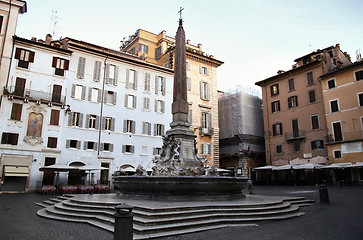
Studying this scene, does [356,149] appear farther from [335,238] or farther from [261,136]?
[335,238]

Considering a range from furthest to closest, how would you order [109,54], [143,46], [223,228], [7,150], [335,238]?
[143,46] → [109,54] → [7,150] → [223,228] → [335,238]

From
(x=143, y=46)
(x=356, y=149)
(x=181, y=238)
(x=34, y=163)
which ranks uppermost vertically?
(x=143, y=46)

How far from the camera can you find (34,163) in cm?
2164

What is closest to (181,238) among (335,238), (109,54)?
(335,238)

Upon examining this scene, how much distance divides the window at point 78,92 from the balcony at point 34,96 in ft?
3.55

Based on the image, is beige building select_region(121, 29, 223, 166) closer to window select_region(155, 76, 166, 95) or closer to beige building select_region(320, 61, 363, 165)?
window select_region(155, 76, 166, 95)

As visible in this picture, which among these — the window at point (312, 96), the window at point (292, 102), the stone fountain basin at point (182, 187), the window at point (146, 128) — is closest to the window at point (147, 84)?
the window at point (146, 128)

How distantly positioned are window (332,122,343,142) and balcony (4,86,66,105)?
25.3 m

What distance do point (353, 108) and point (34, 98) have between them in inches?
1111

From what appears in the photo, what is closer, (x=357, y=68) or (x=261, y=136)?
(x=357, y=68)

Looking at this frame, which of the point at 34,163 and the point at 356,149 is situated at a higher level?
the point at 356,149

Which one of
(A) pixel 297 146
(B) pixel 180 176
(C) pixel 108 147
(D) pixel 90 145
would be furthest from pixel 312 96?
(B) pixel 180 176

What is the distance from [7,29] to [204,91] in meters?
20.1

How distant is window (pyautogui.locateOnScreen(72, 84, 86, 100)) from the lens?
24.7 metres
